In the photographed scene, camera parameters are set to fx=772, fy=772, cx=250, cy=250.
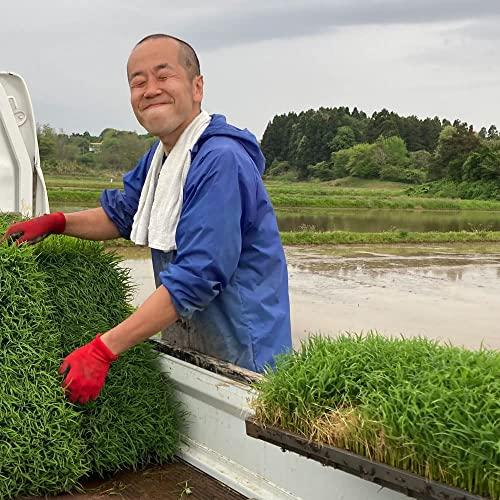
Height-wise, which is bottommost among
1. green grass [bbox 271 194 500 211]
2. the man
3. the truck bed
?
green grass [bbox 271 194 500 211]

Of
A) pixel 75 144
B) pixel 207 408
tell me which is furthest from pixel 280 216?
pixel 75 144

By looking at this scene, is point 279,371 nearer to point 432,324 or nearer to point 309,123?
point 432,324

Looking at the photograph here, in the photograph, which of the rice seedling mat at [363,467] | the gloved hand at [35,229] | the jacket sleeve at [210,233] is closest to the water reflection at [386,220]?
the gloved hand at [35,229]

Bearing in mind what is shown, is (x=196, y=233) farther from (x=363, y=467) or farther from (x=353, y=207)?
(x=353, y=207)

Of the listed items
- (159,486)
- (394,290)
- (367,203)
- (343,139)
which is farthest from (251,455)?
(343,139)

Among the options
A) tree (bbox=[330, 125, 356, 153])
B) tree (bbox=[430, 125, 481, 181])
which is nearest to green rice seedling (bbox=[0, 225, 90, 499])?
tree (bbox=[430, 125, 481, 181])

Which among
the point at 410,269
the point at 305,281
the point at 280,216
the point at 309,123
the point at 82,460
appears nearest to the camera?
the point at 82,460

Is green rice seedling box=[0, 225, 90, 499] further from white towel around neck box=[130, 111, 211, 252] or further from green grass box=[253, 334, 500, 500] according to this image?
green grass box=[253, 334, 500, 500]

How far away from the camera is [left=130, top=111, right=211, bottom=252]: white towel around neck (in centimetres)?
234

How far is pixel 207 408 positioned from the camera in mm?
2375

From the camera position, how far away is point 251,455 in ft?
7.19

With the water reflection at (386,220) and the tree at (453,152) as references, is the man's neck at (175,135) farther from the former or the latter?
the tree at (453,152)

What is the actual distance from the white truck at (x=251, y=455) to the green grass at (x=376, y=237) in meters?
10.1

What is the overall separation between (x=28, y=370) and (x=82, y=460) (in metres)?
0.30
